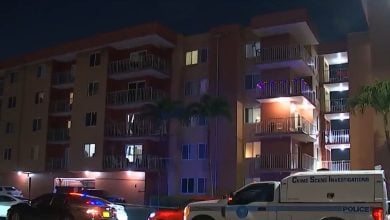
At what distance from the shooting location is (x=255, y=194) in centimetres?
1705

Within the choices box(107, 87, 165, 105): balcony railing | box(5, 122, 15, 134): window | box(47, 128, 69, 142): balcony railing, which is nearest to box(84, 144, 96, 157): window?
box(47, 128, 69, 142): balcony railing

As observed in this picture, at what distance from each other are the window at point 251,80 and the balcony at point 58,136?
18234mm

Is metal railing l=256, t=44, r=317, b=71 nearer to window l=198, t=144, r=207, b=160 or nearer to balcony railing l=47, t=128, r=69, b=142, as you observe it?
window l=198, t=144, r=207, b=160

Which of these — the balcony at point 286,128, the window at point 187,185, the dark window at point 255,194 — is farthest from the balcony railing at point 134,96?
the dark window at point 255,194

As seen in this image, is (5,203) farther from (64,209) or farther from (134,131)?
(134,131)

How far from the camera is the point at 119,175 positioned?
43562 mm

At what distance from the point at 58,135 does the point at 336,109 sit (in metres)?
25.9

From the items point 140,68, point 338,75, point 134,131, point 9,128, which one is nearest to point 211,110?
point 134,131

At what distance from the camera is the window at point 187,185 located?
41531 mm

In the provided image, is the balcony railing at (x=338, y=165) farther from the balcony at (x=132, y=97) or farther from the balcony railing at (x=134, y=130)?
the balcony at (x=132, y=97)

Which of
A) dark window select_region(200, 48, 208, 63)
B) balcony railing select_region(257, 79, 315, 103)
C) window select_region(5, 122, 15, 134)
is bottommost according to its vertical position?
window select_region(5, 122, 15, 134)

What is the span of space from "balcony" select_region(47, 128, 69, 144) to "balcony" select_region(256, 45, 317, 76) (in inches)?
802

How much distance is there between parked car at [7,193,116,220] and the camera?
1805cm

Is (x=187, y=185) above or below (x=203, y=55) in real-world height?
below
